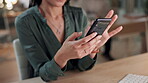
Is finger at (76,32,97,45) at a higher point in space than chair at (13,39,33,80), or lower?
higher

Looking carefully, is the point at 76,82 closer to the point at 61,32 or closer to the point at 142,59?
the point at 61,32

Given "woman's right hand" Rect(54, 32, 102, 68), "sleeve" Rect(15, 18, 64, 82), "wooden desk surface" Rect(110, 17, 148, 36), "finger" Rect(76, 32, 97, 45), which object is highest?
"finger" Rect(76, 32, 97, 45)

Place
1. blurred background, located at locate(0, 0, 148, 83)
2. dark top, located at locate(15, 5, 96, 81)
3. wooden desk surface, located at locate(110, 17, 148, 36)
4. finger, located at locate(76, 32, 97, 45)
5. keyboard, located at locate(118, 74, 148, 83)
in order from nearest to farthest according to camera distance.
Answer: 1. finger, located at locate(76, 32, 97, 45)
2. keyboard, located at locate(118, 74, 148, 83)
3. dark top, located at locate(15, 5, 96, 81)
4. wooden desk surface, located at locate(110, 17, 148, 36)
5. blurred background, located at locate(0, 0, 148, 83)

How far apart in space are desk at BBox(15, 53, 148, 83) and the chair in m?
0.15

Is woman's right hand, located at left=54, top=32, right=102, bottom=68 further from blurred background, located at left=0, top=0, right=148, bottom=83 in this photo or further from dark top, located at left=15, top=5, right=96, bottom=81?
blurred background, located at left=0, top=0, right=148, bottom=83

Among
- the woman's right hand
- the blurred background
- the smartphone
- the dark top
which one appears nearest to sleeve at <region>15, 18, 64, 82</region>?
the dark top

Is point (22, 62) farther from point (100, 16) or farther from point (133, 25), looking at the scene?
point (100, 16)

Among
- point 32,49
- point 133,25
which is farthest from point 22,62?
point 133,25

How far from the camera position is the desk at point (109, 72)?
0.82 metres

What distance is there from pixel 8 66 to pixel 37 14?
1950 mm

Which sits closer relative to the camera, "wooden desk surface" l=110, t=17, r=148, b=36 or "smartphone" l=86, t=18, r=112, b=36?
"smartphone" l=86, t=18, r=112, b=36

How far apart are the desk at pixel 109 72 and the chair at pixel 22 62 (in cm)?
15

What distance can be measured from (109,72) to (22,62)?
1.53 ft

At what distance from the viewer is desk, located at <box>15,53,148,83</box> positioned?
82cm
